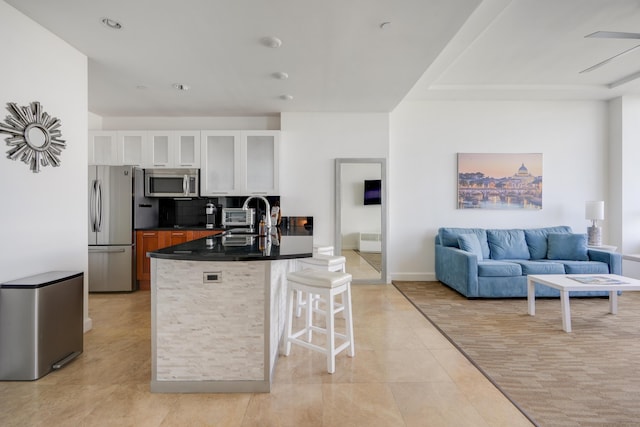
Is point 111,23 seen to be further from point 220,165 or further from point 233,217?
point 233,217

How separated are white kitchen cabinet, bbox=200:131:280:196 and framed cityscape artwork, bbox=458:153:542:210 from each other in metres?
3.12

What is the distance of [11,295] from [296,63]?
3.08m

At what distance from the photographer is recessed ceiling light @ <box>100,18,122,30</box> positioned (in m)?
2.53

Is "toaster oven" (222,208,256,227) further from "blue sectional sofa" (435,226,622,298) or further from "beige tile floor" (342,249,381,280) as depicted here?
"blue sectional sofa" (435,226,622,298)

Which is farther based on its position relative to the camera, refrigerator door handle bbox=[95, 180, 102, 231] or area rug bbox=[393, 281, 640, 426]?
refrigerator door handle bbox=[95, 180, 102, 231]

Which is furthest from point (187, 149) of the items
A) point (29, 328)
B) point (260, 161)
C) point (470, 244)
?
point (470, 244)

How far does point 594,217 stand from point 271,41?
518 centimetres

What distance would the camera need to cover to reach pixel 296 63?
10.8 feet

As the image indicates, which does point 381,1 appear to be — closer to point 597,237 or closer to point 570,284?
point 570,284

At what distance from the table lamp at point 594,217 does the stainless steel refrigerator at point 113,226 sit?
22.1 feet

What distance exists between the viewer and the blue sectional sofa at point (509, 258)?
4.11 metres

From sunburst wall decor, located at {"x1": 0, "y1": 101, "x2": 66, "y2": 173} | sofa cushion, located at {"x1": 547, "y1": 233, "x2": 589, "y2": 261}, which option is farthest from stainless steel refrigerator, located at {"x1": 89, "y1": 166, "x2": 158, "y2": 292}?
sofa cushion, located at {"x1": 547, "y1": 233, "x2": 589, "y2": 261}

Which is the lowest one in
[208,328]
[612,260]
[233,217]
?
[208,328]

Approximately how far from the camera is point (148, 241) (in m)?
4.62
